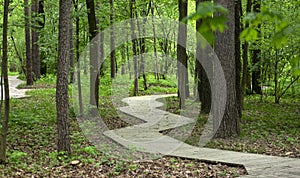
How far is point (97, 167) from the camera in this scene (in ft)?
23.3

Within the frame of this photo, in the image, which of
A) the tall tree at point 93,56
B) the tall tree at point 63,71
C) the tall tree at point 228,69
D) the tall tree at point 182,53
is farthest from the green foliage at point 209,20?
the tall tree at point 182,53

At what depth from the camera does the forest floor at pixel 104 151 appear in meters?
6.78

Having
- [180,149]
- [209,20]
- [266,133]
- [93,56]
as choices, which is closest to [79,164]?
[180,149]

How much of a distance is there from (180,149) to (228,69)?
2376 mm

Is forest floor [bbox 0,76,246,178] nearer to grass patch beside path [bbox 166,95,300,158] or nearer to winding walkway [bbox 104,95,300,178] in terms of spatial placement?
winding walkway [bbox 104,95,300,178]

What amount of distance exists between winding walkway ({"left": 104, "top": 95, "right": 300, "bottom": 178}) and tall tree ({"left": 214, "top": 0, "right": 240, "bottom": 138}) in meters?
1.27

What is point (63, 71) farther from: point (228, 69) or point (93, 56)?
point (93, 56)

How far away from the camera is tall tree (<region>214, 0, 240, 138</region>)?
31.2 feet

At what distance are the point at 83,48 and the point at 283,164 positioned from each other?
7.97 metres

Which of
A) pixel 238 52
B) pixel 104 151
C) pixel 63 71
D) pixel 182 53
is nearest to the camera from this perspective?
pixel 63 71

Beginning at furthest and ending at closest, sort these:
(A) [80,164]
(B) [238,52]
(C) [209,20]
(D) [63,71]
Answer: (B) [238,52]
(D) [63,71]
(A) [80,164]
(C) [209,20]

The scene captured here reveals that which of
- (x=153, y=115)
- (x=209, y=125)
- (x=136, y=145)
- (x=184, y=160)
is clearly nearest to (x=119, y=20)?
(x=153, y=115)

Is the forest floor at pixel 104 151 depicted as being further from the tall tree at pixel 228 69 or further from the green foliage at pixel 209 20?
the green foliage at pixel 209 20

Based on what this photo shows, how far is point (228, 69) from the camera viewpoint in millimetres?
9523
